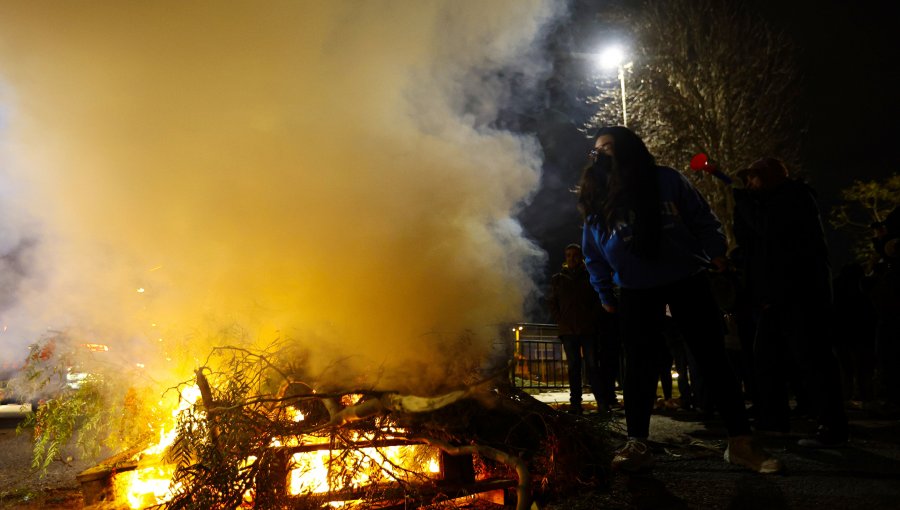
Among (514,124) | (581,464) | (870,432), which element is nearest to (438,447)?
(581,464)

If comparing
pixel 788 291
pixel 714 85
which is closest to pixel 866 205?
pixel 714 85

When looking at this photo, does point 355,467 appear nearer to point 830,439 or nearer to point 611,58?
point 830,439

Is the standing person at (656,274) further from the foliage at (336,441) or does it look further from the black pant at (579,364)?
the black pant at (579,364)

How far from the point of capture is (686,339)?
2.89m

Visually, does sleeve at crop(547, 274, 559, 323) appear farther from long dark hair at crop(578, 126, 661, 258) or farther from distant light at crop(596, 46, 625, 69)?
distant light at crop(596, 46, 625, 69)

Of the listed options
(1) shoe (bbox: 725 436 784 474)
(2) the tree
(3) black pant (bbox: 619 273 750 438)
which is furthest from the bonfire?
(2) the tree

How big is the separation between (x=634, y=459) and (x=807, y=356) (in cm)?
149

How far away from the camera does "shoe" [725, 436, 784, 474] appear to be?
2602mm

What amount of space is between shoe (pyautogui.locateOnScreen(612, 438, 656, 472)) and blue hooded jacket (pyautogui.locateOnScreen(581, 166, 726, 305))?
822 mm

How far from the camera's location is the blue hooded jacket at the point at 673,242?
284 centimetres

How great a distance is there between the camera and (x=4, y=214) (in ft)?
13.6

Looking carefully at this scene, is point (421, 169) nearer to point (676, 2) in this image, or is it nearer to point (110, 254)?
point (110, 254)

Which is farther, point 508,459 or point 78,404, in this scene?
point 78,404

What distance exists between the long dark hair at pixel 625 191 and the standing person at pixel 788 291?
1246 mm
